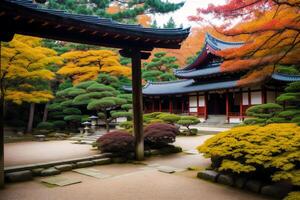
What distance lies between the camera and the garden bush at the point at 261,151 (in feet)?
17.9

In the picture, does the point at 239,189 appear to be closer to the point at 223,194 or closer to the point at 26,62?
the point at 223,194

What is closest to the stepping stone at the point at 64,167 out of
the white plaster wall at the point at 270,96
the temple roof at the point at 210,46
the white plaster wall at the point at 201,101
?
the white plaster wall at the point at 270,96

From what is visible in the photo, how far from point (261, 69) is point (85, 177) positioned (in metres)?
8.40

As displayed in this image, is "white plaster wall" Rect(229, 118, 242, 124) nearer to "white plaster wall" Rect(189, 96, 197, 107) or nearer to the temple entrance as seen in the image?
the temple entrance

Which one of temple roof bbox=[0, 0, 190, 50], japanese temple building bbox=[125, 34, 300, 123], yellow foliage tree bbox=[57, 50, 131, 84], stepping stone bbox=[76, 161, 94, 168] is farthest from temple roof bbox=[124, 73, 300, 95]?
stepping stone bbox=[76, 161, 94, 168]

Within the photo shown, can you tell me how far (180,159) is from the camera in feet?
31.9

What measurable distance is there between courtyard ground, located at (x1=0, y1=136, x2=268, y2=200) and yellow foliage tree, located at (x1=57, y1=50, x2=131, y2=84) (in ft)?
53.5

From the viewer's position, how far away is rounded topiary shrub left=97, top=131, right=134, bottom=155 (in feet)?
30.2

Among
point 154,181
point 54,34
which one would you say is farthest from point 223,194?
point 54,34

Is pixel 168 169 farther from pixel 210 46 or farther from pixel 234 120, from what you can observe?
pixel 210 46

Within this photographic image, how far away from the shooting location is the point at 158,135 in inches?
415

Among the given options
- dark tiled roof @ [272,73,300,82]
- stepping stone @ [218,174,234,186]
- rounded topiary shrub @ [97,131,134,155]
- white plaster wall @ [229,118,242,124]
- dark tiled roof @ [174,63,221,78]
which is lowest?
stepping stone @ [218,174,234,186]

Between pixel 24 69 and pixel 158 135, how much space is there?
9172mm

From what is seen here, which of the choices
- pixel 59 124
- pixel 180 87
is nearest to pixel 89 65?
pixel 59 124
